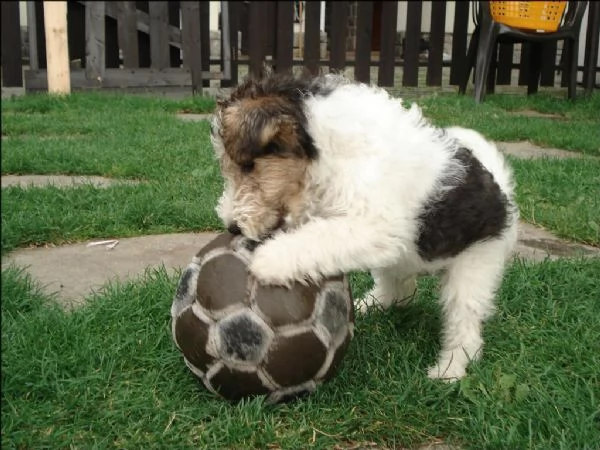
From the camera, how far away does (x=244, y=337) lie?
103 inches

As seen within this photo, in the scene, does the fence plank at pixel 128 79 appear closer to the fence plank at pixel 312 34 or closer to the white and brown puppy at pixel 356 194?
the fence plank at pixel 312 34

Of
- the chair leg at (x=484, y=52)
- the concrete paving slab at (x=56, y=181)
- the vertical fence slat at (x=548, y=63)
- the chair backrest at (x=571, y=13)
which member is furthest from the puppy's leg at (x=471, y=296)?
the vertical fence slat at (x=548, y=63)

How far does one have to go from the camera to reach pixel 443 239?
3105mm

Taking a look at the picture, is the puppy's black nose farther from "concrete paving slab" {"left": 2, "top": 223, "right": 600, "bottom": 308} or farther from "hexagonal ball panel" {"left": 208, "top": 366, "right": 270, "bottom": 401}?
"concrete paving slab" {"left": 2, "top": 223, "right": 600, "bottom": 308}

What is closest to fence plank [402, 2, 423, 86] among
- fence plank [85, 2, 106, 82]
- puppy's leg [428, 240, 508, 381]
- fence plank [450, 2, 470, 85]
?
fence plank [450, 2, 470, 85]

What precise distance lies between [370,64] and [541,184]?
23.8ft

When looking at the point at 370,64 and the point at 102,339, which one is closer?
the point at 102,339

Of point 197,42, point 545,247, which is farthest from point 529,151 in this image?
point 197,42

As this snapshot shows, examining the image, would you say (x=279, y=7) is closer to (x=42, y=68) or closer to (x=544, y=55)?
(x=42, y=68)

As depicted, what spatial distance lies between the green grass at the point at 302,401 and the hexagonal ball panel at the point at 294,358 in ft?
0.40

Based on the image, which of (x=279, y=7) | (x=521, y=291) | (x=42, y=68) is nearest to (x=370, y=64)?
(x=279, y=7)

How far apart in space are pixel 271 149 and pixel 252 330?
0.72 metres

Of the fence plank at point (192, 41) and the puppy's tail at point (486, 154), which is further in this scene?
the fence plank at point (192, 41)

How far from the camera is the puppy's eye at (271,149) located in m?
2.81
